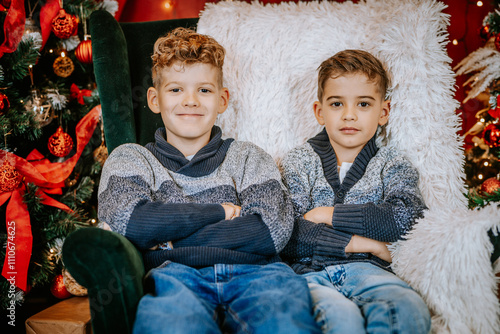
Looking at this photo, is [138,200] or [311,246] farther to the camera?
[311,246]

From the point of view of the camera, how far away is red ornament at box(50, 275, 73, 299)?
163cm

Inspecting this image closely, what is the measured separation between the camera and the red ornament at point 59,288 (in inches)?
64.1

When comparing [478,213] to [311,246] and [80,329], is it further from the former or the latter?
[80,329]

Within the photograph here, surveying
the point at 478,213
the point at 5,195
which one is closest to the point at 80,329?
the point at 5,195

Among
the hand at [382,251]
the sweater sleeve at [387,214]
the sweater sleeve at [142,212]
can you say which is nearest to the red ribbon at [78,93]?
the sweater sleeve at [142,212]

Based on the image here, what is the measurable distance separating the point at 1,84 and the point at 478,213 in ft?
5.32

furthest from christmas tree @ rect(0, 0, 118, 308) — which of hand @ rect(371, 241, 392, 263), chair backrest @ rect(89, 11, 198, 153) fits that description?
hand @ rect(371, 241, 392, 263)

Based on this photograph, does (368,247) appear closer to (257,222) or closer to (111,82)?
(257,222)

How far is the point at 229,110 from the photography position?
1.55 metres

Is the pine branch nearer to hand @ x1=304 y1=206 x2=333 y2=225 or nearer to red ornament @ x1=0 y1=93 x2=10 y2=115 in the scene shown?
red ornament @ x1=0 y1=93 x2=10 y2=115

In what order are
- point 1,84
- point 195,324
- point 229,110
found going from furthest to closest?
point 229,110, point 1,84, point 195,324

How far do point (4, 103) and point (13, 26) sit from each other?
0.94ft

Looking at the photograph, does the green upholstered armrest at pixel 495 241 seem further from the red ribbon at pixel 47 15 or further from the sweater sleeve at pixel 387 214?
the red ribbon at pixel 47 15

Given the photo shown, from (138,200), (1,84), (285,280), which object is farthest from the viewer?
(1,84)
